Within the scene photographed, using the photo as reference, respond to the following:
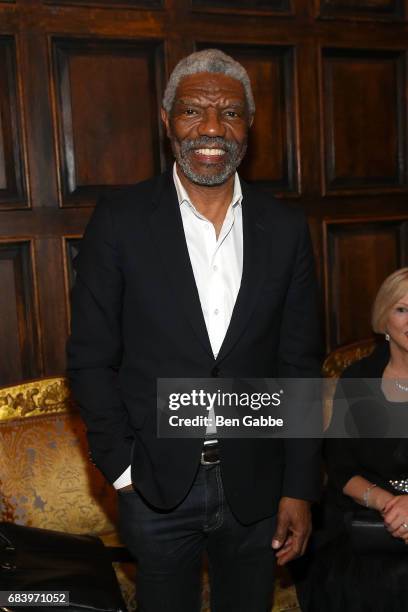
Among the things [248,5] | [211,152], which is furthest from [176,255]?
[248,5]

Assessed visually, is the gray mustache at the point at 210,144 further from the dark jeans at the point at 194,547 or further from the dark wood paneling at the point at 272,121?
the dark wood paneling at the point at 272,121

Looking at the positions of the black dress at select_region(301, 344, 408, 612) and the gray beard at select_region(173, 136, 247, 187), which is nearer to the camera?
the gray beard at select_region(173, 136, 247, 187)

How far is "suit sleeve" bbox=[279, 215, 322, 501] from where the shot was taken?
166 centimetres

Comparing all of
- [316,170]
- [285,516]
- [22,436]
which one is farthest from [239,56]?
[285,516]

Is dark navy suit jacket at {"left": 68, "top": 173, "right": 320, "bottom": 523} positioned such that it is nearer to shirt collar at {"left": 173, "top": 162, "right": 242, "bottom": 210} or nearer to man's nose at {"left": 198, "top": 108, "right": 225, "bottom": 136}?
shirt collar at {"left": 173, "top": 162, "right": 242, "bottom": 210}

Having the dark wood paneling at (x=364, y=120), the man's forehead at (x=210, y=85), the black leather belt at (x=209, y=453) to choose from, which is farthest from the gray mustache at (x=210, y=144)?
the dark wood paneling at (x=364, y=120)

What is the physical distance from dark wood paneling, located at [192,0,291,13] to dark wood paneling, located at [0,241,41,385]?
3.63 feet

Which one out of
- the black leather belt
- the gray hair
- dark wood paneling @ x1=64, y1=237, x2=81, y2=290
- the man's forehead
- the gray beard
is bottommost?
the black leather belt

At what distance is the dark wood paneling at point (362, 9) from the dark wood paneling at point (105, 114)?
732 millimetres

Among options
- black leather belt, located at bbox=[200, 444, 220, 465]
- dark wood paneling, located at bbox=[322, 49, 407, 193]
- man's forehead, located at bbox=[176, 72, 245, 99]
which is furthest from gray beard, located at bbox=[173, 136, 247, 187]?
dark wood paneling, located at bbox=[322, 49, 407, 193]

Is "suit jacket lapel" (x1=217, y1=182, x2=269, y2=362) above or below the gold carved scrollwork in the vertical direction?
above

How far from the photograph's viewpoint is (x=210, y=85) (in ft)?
5.26

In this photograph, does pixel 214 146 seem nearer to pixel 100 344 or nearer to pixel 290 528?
pixel 100 344

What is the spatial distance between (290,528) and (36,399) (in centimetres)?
114
